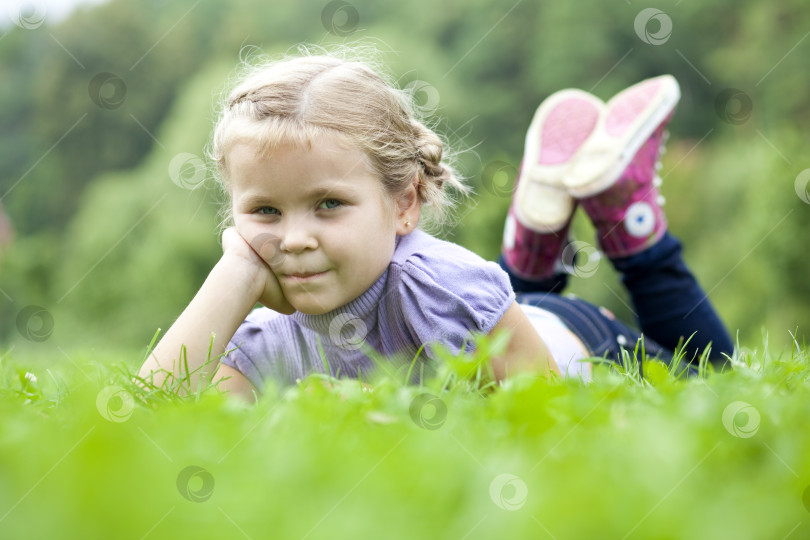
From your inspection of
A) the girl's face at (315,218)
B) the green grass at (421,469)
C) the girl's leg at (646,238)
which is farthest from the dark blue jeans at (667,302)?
the green grass at (421,469)

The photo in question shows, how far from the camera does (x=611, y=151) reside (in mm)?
2797

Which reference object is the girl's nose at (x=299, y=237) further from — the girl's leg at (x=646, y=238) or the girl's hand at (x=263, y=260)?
the girl's leg at (x=646, y=238)

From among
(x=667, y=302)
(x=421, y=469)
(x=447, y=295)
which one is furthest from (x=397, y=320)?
(x=667, y=302)

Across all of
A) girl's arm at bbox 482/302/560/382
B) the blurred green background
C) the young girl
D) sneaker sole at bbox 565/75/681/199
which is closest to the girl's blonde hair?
the young girl

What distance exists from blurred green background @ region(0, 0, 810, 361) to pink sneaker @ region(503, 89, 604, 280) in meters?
0.76

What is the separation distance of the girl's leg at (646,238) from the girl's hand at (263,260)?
1.29 meters

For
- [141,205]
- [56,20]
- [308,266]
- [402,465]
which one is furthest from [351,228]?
[56,20]

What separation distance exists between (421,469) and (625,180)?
2173 millimetres

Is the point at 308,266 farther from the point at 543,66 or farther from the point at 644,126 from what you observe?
the point at 543,66

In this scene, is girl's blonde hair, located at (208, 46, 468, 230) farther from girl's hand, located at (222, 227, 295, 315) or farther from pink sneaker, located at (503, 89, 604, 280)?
pink sneaker, located at (503, 89, 604, 280)

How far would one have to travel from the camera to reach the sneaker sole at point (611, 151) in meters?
2.77

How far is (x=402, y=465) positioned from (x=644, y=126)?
2.32 m

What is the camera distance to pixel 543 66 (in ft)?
63.9

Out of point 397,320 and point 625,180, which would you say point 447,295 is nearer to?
point 397,320
